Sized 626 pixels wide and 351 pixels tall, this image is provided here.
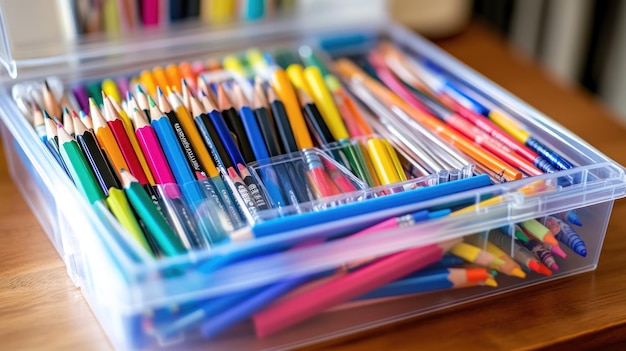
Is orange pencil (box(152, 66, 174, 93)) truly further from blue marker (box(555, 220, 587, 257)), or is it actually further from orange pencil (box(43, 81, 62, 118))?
blue marker (box(555, 220, 587, 257))

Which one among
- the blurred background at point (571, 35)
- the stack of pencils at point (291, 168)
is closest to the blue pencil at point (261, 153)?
the stack of pencils at point (291, 168)

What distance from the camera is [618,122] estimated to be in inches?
33.4

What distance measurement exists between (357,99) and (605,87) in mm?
725

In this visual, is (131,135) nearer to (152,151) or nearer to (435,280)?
(152,151)

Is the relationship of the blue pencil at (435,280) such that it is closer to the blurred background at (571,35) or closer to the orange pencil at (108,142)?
the orange pencil at (108,142)

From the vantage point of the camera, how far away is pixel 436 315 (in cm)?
56

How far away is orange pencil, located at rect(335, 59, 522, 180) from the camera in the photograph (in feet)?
2.02

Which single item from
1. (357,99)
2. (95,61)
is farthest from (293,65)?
(95,61)

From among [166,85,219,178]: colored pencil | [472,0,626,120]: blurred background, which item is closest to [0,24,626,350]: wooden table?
[166,85,219,178]: colored pencil

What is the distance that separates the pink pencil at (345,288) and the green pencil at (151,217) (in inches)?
2.8

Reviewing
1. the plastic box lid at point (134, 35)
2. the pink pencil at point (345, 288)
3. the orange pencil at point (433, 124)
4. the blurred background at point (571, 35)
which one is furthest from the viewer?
the blurred background at point (571, 35)

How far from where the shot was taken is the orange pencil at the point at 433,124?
0.61 meters

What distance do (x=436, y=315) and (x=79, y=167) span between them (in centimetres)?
28

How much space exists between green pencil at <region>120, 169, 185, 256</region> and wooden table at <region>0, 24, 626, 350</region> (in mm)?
83
